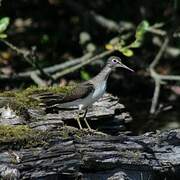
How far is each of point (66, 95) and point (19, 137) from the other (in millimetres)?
977

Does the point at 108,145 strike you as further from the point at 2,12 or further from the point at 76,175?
the point at 2,12

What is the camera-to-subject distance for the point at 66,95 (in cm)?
635

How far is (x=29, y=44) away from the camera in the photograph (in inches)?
468

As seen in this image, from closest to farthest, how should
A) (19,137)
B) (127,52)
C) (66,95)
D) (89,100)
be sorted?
(19,137), (89,100), (66,95), (127,52)

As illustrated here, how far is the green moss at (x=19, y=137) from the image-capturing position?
542 centimetres

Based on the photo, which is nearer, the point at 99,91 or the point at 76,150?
the point at 76,150

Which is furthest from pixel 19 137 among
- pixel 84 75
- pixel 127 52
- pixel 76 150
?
pixel 84 75

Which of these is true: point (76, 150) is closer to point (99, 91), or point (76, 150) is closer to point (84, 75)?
point (99, 91)

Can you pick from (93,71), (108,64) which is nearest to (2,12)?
(93,71)

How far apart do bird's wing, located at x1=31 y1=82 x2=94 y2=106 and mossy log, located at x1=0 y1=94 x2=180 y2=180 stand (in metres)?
0.14

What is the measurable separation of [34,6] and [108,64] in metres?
5.95

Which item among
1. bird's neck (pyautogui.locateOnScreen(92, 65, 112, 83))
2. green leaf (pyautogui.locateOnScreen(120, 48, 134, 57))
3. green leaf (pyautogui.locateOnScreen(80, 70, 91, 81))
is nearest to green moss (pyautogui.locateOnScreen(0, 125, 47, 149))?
bird's neck (pyautogui.locateOnScreen(92, 65, 112, 83))

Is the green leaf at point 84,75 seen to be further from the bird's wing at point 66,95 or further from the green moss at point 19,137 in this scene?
the green moss at point 19,137

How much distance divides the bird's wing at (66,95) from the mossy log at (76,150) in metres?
0.14
